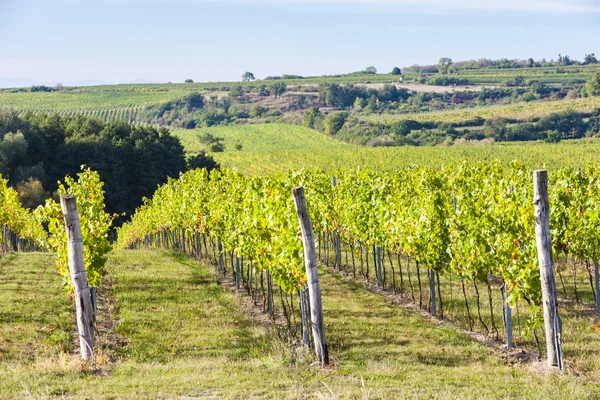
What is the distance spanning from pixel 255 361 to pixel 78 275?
2.99 metres

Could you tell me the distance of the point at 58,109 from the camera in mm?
134375

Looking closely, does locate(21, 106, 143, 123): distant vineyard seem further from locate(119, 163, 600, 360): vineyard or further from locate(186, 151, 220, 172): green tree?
locate(119, 163, 600, 360): vineyard

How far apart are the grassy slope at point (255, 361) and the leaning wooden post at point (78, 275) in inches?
22.1

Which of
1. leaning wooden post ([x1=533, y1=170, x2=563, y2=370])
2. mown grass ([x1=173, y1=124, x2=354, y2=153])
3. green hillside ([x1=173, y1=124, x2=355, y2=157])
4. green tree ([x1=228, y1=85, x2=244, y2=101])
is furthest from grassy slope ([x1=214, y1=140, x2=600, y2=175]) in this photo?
green tree ([x1=228, y1=85, x2=244, y2=101])

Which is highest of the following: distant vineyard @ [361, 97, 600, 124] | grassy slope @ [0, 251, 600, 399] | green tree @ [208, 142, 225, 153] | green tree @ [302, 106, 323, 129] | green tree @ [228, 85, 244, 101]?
green tree @ [228, 85, 244, 101]

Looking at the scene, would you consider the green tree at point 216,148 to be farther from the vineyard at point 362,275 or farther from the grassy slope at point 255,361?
the grassy slope at point 255,361

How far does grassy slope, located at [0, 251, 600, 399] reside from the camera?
348 inches

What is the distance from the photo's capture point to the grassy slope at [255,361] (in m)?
8.84

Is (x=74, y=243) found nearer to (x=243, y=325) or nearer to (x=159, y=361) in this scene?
(x=159, y=361)

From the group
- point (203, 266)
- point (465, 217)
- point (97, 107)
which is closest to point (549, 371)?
point (465, 217)

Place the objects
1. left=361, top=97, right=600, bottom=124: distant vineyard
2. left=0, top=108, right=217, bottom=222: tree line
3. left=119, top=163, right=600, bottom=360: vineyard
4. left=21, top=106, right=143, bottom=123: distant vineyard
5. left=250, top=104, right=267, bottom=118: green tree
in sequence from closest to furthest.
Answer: left=119, top=163, right=600, bottom=360: vineyard
left=0, top=108, right=217, bottom=222: tree line
left=361, top=97, right=600, bottom=124: distant vineyard
left=21, top=106, right=143, bottom=123: distant vineyard
left=250, top=104, right=267, bottom=118: green tree

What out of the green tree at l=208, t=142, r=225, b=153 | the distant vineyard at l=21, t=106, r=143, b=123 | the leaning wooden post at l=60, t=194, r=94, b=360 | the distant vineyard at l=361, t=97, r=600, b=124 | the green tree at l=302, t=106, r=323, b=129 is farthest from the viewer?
the distant vineyard at l=21, t=106, r=143, b=123

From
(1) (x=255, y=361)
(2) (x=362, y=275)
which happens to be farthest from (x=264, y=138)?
(1) (x=255, y=361)

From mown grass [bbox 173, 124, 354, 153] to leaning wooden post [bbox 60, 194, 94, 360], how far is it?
8664 cm
